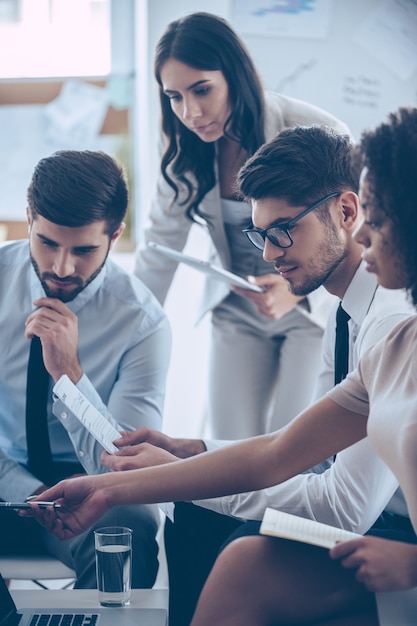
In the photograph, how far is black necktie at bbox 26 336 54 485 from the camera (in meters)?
1.78

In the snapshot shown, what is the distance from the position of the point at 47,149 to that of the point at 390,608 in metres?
2.65

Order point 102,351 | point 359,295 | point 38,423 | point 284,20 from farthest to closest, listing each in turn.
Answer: point 284,20
point 102,351
point 38,423
point 359,295

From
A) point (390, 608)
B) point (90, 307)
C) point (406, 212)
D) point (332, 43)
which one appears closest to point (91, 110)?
point (332, 43)

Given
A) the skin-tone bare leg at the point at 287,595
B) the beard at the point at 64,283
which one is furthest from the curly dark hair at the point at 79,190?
the skin-tone bare leg at the point at 287,595

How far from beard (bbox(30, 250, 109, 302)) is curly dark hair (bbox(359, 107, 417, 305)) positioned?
34.5 inches

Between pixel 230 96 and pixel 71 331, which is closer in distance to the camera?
pixel 71 331

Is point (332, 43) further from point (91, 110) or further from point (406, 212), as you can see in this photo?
point (406, 212)

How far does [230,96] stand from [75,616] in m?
1.33

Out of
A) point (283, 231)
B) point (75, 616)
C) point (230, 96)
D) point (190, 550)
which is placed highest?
point (230, 96)

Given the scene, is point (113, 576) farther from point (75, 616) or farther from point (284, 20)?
point (284, 20)

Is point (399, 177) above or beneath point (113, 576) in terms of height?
above

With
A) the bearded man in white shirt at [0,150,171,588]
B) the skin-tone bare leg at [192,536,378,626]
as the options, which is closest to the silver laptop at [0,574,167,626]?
the skin-tone bare leg at [192,536,378,626]

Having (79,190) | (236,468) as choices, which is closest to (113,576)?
(236,468)

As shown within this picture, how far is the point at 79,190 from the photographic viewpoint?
1841mm
